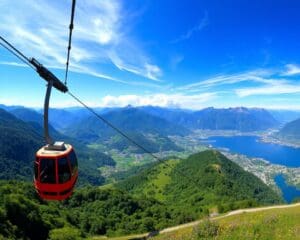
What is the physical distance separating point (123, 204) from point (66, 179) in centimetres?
13569

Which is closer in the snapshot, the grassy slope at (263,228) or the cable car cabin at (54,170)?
the cable car cabin at (54,170)

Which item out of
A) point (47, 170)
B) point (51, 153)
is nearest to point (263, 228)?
point (47, 170)

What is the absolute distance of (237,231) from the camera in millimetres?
44438

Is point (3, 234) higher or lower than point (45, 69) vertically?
lower

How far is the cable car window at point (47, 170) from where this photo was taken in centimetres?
2178

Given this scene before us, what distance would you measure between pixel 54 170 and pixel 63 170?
61 cm

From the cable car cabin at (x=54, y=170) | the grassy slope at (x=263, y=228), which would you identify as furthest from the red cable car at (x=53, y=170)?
the grassy slope at (x=263, y=228)

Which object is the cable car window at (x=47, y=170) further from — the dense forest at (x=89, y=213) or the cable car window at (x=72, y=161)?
the dense forest at (x=89, y=213)

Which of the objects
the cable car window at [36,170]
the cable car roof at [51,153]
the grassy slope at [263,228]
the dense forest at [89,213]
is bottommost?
the dense forest at [89,213]

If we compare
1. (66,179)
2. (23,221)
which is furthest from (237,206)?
(66,179)

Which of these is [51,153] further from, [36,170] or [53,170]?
[36,170]

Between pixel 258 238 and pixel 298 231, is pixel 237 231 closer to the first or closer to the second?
pixel 258 238

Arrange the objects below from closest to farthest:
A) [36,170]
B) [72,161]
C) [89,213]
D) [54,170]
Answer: [54,170] < [36,170] < [72,161] < [89,213]

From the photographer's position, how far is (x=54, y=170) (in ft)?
71.9
